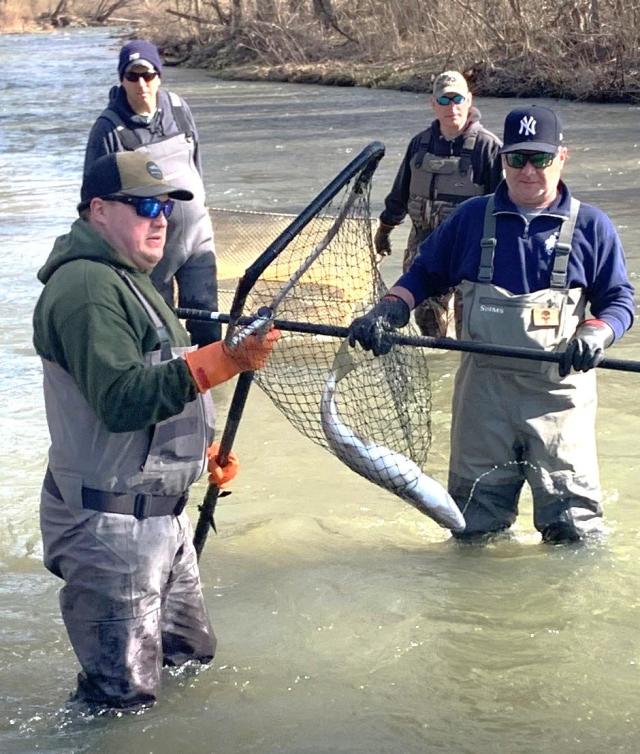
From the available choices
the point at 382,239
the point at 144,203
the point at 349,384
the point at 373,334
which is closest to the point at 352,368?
the point at 349,384

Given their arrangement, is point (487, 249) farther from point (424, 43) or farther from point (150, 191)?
point (424, 43)

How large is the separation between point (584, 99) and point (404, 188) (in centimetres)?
1689

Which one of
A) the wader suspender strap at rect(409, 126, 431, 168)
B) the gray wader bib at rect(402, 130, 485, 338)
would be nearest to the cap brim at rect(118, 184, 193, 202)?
the gray wader bib at rect(402, 130, 485, 338)

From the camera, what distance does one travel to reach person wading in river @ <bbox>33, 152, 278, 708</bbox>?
3.52m

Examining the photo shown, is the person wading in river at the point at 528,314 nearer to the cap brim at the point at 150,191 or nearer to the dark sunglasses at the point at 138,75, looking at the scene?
the cap brim at the point at 150,191

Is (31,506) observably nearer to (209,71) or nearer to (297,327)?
(297,327)

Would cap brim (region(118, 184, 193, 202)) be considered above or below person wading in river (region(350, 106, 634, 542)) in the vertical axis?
above

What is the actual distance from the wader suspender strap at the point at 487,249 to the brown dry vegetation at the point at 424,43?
693 inches

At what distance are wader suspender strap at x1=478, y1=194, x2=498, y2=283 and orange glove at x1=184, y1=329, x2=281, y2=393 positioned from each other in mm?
1366

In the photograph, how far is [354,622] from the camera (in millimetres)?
5113

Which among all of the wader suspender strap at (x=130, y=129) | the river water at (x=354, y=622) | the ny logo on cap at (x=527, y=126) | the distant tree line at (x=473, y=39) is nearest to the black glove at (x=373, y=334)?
the ny logo on cap at (x=527, y=126)

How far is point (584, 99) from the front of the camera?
77.0 ft

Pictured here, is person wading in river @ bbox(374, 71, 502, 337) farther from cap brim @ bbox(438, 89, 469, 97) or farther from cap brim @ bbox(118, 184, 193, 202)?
cap brim @ bbox(118, 184, 193, 202)

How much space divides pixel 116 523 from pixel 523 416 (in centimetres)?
189
